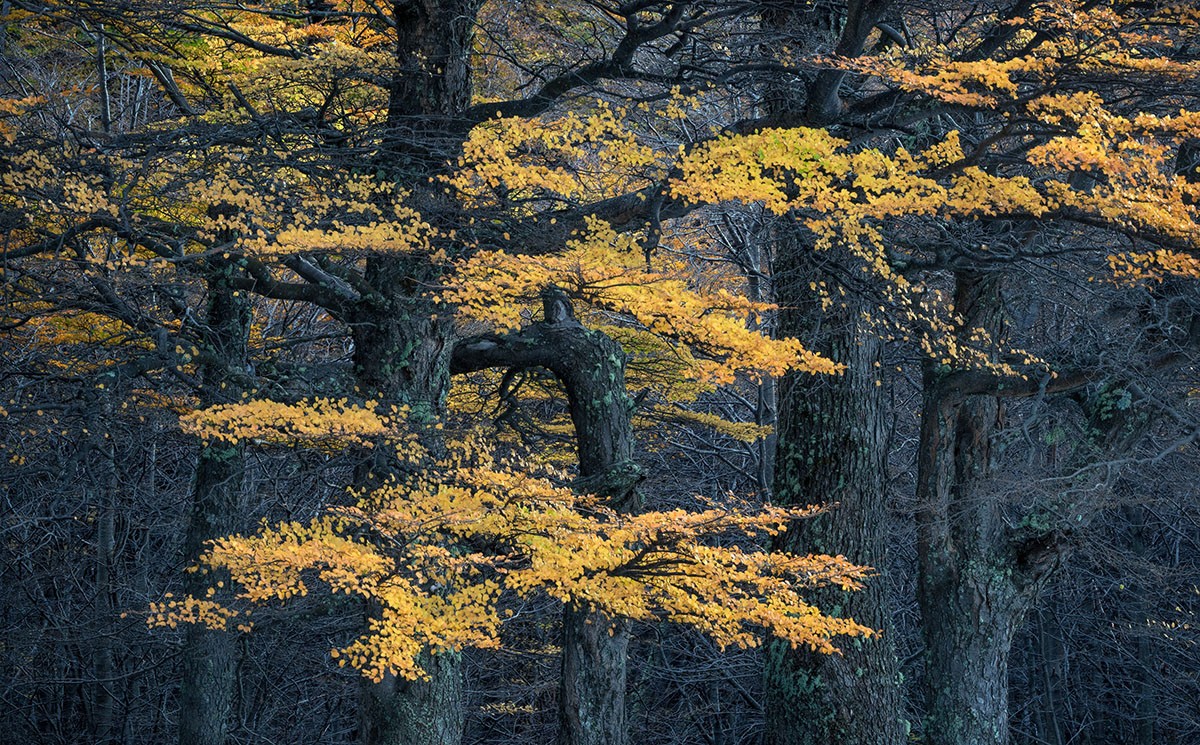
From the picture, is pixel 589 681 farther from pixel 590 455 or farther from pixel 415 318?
pixel 415 318

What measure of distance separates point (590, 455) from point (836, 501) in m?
1.89

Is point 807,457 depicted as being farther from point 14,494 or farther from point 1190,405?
point 14,494

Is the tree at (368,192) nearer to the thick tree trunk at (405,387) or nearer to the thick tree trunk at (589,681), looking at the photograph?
the thick tree trunk at (405,387)

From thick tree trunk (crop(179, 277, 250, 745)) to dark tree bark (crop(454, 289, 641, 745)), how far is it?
241 cm

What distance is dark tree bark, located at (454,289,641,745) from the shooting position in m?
8.54

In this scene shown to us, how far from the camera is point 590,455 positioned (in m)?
8.98

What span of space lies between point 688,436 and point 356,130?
8.29 m

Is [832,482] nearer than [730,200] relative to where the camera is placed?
Yes

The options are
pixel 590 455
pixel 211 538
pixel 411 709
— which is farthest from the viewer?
pixel 211 538

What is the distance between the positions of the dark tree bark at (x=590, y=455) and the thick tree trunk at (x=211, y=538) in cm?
241

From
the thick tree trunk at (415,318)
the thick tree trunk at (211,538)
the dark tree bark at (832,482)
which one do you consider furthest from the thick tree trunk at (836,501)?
the thick tree trunk at (211,538)

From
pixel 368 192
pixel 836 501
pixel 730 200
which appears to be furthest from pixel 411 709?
pixel 730 200

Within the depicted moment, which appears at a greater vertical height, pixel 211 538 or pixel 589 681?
pixel 211 538

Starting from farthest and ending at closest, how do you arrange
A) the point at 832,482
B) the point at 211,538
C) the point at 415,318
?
1. the point at 211,538
2. the point at 415,318
3. the point at 832,482
